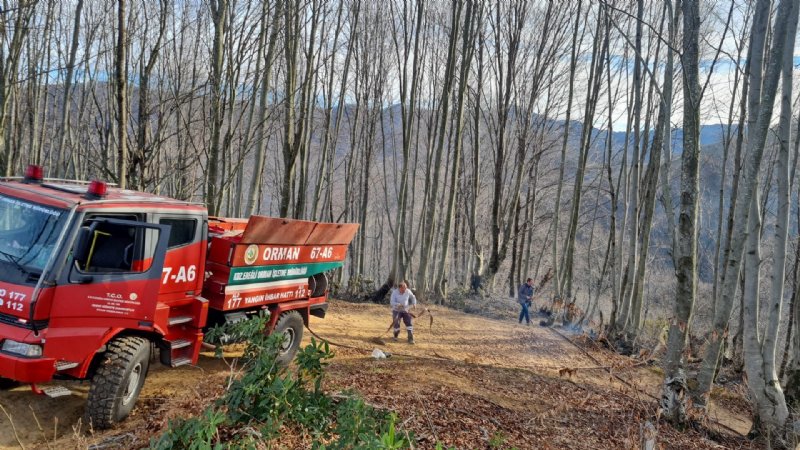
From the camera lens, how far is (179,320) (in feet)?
17.3

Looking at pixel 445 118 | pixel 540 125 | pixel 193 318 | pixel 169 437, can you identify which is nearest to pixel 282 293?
pixel 193 318

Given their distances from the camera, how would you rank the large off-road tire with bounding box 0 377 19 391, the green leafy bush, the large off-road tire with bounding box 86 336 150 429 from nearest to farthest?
1. the green leafy bush
2. the large off-road tire with bounding box 86 336 150 429
3. the large off-road tire with bounding box 0 377 19 391

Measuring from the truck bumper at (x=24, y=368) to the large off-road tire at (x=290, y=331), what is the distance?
3.20 m

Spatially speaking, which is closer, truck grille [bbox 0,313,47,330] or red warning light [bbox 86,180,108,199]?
truck grille [bbox 0,313,47,330]

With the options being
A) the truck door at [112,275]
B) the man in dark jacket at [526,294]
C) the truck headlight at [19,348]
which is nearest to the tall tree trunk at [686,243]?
the truck door at [112,275]

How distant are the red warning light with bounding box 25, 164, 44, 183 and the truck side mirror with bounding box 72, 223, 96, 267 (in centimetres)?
126

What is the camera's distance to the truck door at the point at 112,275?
420 centimetres

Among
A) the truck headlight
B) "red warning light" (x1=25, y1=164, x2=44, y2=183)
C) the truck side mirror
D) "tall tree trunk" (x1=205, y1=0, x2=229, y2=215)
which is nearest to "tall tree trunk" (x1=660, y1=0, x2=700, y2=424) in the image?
the truck side mirror

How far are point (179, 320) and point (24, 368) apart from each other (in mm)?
1598

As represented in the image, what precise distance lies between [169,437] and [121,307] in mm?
2269

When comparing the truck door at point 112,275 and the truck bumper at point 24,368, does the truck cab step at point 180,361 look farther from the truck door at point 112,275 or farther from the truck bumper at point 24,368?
the truck bumper at point 24,368

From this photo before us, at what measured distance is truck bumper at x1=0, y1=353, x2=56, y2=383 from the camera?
379cm

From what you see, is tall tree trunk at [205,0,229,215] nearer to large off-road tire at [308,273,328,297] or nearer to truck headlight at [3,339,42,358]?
large off-road tire at [308,273,328,297]

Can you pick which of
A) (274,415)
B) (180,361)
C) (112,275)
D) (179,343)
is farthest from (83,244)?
(274,415)
